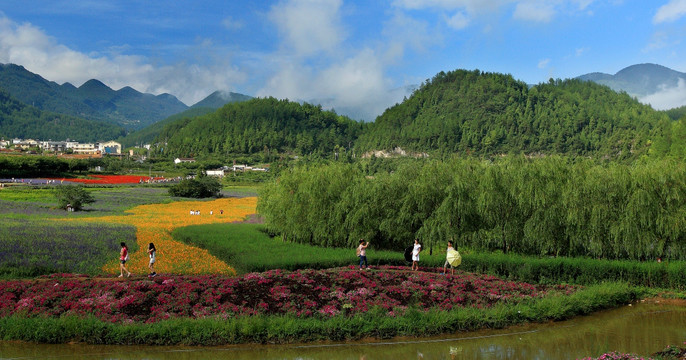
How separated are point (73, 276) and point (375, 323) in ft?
44.9

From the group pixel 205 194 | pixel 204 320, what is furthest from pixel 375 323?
pixel 205 194

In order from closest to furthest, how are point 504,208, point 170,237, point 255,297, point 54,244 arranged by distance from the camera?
1. point 255,297
2. point 54,244
3. point 504,208
4. point 170,237

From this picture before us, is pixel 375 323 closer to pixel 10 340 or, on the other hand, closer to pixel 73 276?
pixel 10 340

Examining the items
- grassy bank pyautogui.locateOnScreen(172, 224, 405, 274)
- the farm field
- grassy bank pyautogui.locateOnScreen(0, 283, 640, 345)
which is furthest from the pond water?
grassy bank pyautogui.locateOnScreen(172, 224, 405, 274)

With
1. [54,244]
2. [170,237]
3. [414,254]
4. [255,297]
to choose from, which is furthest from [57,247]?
[414,254]

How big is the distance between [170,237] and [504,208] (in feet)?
74.7

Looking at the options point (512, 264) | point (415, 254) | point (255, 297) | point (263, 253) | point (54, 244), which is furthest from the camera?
point (54, 244)

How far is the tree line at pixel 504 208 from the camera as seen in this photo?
2772 cm

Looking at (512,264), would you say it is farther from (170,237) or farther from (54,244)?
(54,244)

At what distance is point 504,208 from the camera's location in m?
31.0

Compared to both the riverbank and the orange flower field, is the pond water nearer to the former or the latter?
the riverbank

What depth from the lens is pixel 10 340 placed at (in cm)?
A: 1462

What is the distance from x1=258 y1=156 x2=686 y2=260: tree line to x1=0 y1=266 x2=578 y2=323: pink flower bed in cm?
829

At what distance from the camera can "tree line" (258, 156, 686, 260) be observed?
2772 centimetres
